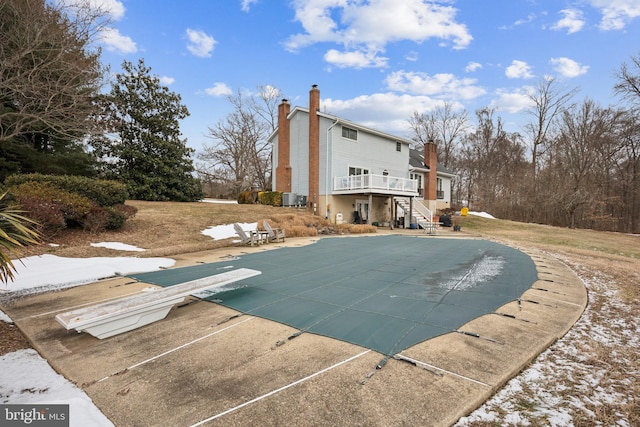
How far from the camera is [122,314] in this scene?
3559 millimetres

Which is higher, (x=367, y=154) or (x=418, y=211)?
(x=367, y=154)

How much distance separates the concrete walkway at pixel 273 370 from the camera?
221 centimetres

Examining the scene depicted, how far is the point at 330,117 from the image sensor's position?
18.9 meters

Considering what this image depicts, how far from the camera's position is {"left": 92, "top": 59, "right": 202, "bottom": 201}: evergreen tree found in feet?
68.6

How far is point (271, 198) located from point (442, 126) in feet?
91.4

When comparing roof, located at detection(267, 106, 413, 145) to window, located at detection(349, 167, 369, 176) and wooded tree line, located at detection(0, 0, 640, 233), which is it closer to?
window, located at detection(349, 167, 369, 176)

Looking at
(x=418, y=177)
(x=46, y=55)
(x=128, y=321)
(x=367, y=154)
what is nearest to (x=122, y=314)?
(x=128, y=321)

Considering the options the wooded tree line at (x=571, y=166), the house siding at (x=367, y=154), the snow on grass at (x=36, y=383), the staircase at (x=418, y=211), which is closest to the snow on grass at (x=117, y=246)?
the snow on grass at (x=36, y=383)

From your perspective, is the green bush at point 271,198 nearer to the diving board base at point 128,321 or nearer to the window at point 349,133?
the window at point 349,133

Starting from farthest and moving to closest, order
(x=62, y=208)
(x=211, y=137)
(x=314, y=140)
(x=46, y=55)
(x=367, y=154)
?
(x=211, y=137) < (x=367, y=154) < (x=314, y=140) < (x=46, y=55) < (x=62, y=208)

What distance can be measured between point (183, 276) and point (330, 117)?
1516 centimetres

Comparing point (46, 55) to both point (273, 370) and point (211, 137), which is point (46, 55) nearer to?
point (273, 370)

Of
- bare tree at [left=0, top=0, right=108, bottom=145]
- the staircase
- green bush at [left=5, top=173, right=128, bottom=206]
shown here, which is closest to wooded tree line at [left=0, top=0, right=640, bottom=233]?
bare tree at [left=0, top=0, right=108, bottom=145]

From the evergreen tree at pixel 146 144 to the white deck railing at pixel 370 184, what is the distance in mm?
11719
